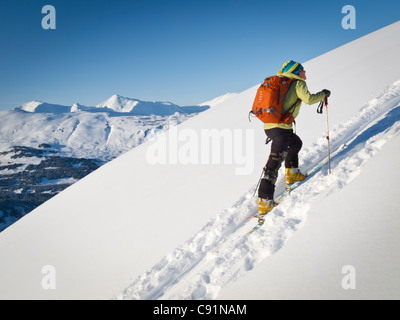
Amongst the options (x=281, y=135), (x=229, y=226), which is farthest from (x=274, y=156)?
(x=229, y=226)

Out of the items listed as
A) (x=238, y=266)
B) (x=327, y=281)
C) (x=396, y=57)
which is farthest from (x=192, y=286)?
(x=396, y=57)

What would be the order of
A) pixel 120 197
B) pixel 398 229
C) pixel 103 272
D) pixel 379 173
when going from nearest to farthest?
pixel 398 229 < pixel 379 173 < pixel 103 272 < pixel 120 197

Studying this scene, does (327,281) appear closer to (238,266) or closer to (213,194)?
(238,266)

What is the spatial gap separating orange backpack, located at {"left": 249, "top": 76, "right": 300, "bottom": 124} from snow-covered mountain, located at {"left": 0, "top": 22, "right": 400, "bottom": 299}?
4.91ft

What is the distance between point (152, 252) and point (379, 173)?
180 inches

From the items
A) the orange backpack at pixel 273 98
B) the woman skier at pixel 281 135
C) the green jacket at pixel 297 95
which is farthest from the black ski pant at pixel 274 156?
the orange backpack at pixel 273 98

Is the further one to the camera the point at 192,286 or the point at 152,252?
the point at 152,252

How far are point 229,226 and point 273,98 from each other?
107 inches

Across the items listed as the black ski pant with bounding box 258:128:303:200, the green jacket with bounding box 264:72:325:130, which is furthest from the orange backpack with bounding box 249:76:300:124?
the black ski pant with bounding box 258:128:303:200

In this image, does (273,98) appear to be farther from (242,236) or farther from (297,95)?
(242,236)

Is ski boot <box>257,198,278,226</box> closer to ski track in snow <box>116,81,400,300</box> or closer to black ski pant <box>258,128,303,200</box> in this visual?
black ski pant <box>258,128,303,200</box>

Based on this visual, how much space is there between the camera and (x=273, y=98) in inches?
161

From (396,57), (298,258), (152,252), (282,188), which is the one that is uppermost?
(396,57)

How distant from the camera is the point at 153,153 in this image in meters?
12.3
